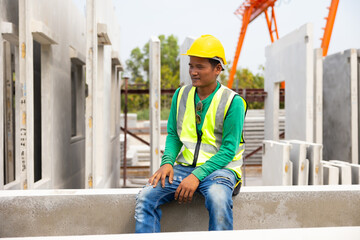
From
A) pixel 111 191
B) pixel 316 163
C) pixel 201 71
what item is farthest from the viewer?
pixel 316 163

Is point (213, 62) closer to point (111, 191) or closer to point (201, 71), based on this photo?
point (201, 71)

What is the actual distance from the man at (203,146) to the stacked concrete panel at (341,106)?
5971 millimetres

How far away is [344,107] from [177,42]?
165ft

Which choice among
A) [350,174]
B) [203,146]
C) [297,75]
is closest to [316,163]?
[350,174]

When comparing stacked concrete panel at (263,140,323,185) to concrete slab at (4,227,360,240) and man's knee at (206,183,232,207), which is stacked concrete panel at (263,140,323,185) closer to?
man's knee at (206,183,232,207)

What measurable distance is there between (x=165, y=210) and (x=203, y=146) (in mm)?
599

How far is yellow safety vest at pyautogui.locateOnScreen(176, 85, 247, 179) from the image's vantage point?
116 inches

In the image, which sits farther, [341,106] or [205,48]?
[341,106]

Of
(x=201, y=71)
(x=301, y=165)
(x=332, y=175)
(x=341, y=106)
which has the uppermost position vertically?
(x=201, y=71)

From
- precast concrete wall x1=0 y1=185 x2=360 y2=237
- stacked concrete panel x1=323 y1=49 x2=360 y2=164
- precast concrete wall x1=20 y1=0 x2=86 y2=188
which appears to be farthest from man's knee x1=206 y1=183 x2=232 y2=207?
stacked concrete panel x1=323 y1=49 x2=360 y2=164

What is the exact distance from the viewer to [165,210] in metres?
3.09

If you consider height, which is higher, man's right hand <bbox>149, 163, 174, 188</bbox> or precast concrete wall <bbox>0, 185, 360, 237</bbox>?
man's right hand <bbox>149, 163, 174, 188</bbox>

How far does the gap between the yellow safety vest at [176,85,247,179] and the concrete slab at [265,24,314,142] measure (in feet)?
15.0

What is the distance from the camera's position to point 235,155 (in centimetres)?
298
